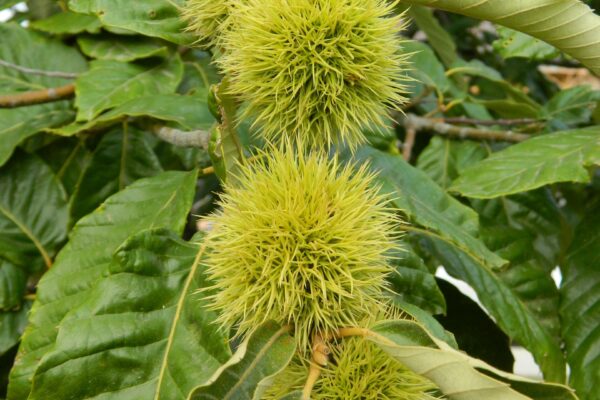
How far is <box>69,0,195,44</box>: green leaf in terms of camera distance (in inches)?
51.5

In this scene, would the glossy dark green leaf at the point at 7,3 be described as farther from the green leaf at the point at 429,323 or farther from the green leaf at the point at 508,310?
the green leaf at the point at 429,323

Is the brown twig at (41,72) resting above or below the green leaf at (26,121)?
above

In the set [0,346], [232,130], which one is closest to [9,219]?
[0,346]

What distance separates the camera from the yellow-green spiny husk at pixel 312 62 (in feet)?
3.18

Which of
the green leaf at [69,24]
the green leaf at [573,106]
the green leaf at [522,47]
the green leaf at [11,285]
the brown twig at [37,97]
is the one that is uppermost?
the green leaf at [69,24]

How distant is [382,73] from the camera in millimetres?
1025

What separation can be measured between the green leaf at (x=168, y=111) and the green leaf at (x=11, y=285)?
304mm

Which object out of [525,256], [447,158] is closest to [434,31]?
[447,158]

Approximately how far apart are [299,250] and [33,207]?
911 millimetres

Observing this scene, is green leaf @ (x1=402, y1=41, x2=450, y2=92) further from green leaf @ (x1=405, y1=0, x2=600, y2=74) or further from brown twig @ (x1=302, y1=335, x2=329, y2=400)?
brown twig @ (x1=302, y1=335, x2=329, y2=400)

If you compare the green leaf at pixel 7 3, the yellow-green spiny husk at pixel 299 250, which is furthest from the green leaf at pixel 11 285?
the yellow-green spiny husk at pixel 299 250

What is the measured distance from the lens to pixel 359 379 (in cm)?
87

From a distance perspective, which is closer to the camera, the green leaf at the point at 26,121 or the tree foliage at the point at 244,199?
the tree foliage at the point at 244,199

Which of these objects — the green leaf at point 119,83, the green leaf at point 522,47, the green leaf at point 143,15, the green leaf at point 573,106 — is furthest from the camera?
the green leaf at point 573,106
